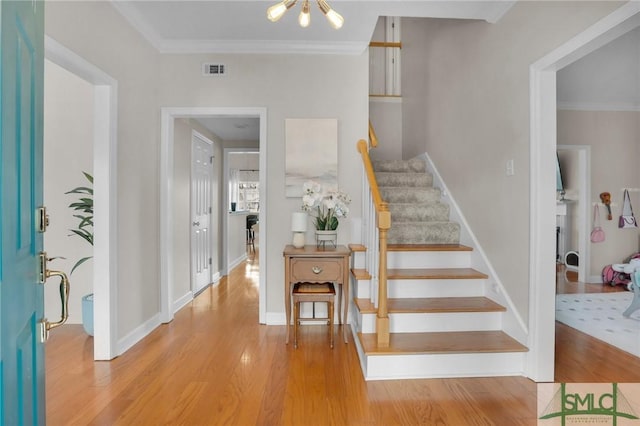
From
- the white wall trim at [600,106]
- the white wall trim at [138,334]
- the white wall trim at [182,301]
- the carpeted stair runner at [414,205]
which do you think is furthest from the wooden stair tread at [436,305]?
the white wall trim at [600,106]

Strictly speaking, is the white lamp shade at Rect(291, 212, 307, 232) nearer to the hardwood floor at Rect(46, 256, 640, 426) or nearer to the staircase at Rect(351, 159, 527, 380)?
the staircase at Rect(351, 159, 527, 380)

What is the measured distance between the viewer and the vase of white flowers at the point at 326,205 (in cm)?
294

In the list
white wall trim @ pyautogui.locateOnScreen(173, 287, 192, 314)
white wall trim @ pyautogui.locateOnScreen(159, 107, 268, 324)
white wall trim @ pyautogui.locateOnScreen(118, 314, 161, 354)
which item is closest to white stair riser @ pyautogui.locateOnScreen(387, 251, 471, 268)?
white wall trim @ pyautogui.locateOnScreen(159, 107, 268, 324)

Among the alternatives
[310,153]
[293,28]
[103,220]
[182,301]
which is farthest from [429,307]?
[182,301]

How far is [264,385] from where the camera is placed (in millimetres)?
2160

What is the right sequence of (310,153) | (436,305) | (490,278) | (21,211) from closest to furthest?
1. (21,211)
2. (436,305)
3. (490,278)
4. (310,153)

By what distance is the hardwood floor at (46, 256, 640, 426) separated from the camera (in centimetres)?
185

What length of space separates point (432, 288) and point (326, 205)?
1.14m

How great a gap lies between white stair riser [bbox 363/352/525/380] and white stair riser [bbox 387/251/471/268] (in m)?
0.94

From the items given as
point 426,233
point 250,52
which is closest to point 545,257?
point 426,233

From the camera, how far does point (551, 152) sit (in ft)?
7.20

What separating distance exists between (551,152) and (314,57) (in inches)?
87.1

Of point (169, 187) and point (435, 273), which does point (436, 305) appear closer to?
point (435, 273)

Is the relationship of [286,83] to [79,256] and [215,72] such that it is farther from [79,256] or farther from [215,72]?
[79,256]
